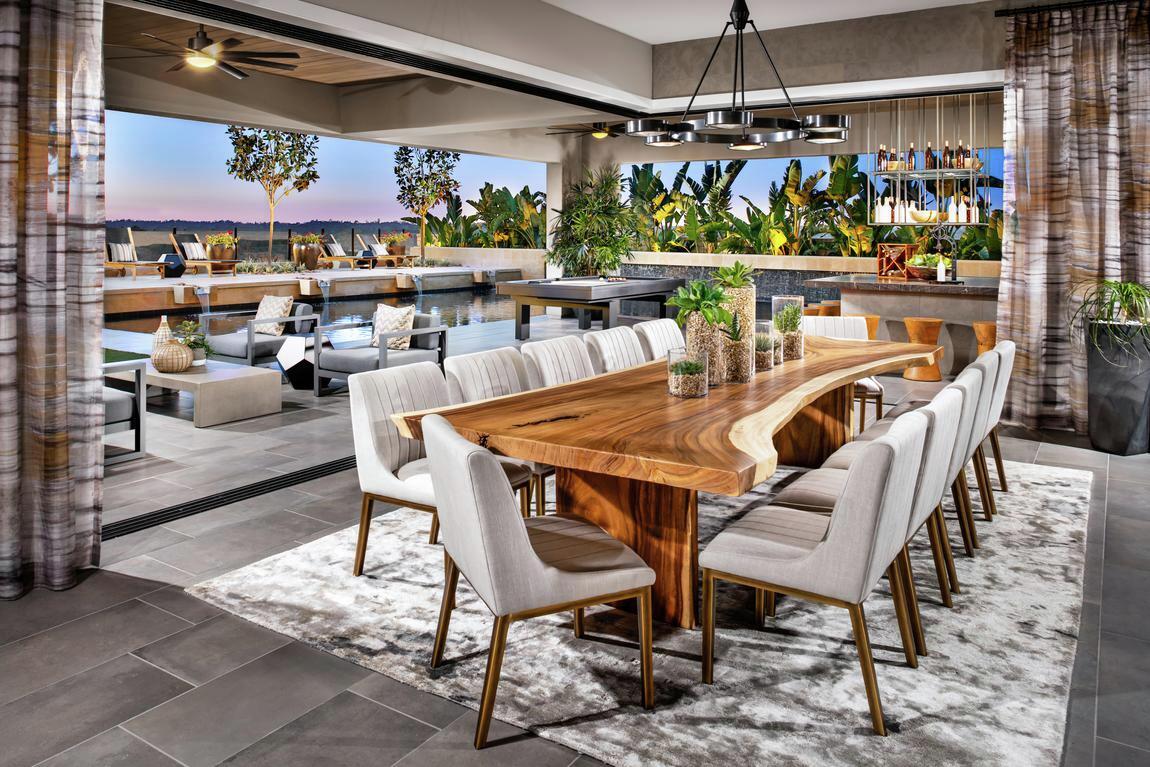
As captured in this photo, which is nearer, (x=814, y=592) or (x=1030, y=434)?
(x=814, y=592)

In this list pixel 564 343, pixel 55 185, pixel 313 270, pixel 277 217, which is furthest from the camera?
pixel 277 217

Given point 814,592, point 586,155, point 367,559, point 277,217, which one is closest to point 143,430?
point 367,559

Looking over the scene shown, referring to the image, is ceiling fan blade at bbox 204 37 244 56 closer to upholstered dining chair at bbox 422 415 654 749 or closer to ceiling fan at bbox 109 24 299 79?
ceiling fan at bbox 109 24 299 79

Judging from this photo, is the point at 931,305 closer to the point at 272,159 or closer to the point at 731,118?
the point at 731,118

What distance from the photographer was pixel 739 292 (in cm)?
354

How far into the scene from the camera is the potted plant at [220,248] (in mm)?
15070

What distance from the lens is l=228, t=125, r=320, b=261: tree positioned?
1557 centimetres

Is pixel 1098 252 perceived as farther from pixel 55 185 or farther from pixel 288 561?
pixel 55 185

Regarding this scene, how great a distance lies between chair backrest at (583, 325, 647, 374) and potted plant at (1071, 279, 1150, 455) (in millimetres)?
2791

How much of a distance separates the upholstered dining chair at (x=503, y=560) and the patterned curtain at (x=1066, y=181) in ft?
15.4

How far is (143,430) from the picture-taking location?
4898mm

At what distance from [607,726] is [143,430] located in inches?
146

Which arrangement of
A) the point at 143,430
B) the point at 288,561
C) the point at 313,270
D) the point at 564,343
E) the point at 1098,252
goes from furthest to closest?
the point at 313,270 < the point at 1098,252 < the point at 143,430 < the point at 564,343 < the point at 288,561

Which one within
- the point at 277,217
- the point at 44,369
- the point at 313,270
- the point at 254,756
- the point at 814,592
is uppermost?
the point at 277,217
